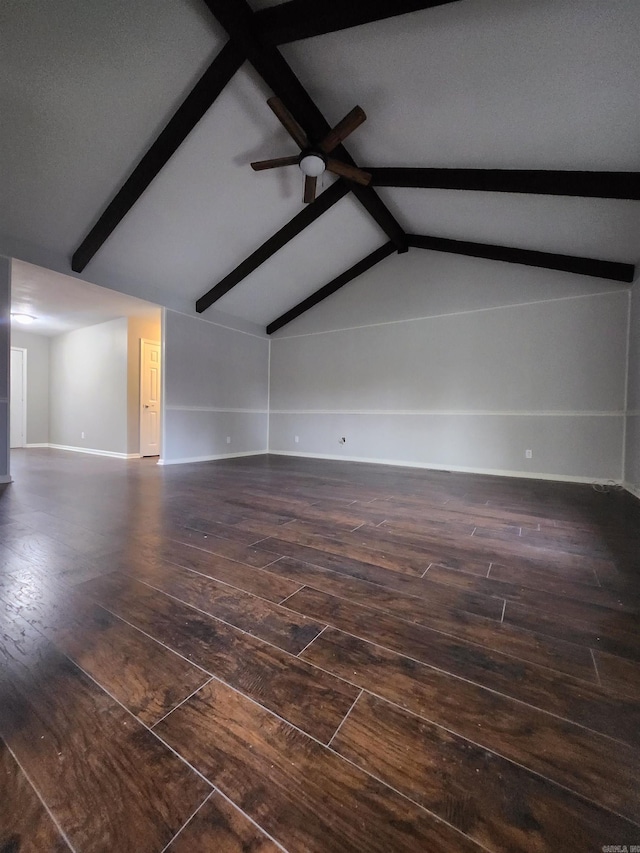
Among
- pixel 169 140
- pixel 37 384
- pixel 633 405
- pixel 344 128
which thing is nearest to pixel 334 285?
pixel 344 128

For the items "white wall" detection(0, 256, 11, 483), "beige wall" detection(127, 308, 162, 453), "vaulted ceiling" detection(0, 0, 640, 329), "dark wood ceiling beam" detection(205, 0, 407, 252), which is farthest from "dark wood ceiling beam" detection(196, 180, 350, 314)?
"white wall" detection(0, 256, 11, 483)

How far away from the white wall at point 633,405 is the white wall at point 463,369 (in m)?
0.15

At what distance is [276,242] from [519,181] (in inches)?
111

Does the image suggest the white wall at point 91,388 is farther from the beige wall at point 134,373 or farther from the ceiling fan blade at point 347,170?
the ceiling fan blade at point 347,170

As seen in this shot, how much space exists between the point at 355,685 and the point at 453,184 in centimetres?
399

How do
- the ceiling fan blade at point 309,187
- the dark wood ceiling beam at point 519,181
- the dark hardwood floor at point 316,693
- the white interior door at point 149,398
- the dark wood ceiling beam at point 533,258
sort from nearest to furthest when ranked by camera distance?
the dark hardwood floor at point 316,693 < the dark wood ceiling beam at point 519,181 < the ceiling fan blade at point 309,187 < the dark wood ceiling beam at point 533,258 < the white interior door at point 149,398

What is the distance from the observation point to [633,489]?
3529 mm

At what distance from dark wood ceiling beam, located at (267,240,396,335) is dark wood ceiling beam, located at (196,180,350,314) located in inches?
57.1

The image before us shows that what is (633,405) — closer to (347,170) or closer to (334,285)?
(347,170)

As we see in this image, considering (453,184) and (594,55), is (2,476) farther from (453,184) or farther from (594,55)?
(594,55)

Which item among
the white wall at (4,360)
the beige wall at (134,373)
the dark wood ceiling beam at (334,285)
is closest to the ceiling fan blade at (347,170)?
the dark wood ceiling beam at (334,285)

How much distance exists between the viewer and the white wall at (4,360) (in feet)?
11.3

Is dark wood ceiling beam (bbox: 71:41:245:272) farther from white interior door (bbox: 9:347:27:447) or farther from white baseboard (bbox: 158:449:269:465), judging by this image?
white interior door (bbox: 9:347:27:447)

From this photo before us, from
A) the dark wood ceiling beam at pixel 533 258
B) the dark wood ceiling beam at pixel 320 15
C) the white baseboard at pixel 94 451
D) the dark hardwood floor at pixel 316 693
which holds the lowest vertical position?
the dark hardwood floor at pixel 316 693
